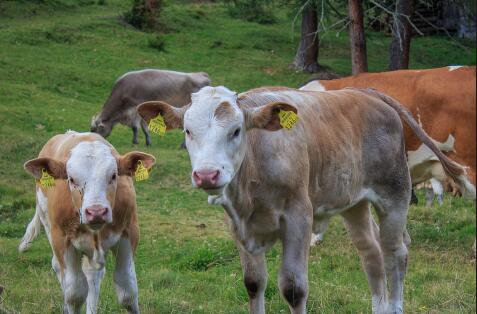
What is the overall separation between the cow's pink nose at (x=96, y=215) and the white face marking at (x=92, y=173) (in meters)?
0.07

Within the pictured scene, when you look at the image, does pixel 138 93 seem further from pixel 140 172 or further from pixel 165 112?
pixel 165 112

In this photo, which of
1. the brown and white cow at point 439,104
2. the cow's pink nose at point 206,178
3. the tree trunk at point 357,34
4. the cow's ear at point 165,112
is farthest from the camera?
the tree trunk at point 357,34

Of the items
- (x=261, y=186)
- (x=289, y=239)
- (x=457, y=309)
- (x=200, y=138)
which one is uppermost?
(x=200, y=138)

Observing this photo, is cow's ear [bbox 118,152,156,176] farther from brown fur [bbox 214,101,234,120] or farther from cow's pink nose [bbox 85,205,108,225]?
brown fur [bbox 214,101,234,120]

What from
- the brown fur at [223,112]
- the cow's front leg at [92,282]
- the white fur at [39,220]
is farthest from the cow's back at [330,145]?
the white fur at [39,220]

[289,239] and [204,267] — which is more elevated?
[289,239]

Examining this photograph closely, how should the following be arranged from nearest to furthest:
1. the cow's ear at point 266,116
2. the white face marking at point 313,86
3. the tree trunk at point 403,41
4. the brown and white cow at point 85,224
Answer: the cow's ear at point 266,116, the brown and white cow at point 85,224, the white face marking at point 313,86, the tree trunk at point 403,41

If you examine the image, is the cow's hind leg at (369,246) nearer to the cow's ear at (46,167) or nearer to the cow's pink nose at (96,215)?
the cow's pink nose at (96,215)

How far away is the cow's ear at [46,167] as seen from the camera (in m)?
7.01

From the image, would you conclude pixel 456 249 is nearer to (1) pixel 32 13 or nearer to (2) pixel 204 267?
(2) pixel 204 267

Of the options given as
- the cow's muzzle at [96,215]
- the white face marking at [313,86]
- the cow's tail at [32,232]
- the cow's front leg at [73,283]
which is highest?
the cow's muzzle at [96,215]

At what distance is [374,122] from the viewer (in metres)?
7.24

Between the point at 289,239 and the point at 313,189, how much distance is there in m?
0.56

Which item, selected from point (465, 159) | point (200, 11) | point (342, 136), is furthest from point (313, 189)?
point (200, 11)
